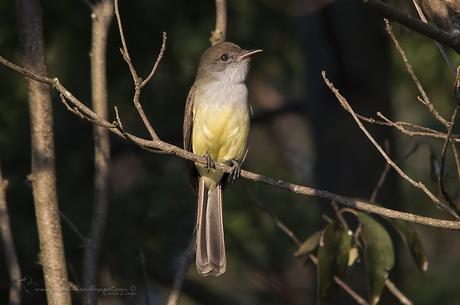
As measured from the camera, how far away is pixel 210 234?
5410 millimetres

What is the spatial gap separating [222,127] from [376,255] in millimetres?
1624

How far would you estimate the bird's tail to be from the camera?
502 cm

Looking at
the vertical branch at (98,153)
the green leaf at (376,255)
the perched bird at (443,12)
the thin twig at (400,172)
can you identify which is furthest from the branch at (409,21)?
the vertical branch at (98,153)

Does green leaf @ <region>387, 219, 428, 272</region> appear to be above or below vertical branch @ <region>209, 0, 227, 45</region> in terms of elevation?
below

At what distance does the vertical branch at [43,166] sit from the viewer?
13.3 ft

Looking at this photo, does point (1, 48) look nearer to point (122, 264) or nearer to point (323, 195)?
point (122, 264)

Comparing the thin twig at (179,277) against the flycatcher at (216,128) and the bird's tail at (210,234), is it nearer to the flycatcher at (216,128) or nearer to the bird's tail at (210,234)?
the bird's tail at (210,234)

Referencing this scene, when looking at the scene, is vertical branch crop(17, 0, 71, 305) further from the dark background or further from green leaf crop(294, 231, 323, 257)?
the dark background

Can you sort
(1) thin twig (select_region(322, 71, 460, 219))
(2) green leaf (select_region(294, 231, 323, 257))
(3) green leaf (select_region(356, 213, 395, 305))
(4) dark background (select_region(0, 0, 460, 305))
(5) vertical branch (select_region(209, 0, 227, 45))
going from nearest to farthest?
(1) thin twig (select_region(322, 71, 460, 219)) → (3) green leaf (select_region(356, 213, 395, 305)) → (2) green leaf (select_region(294, 231, 323, 257)) → (5) vertical branch (select_region(209, 0, 227, 45)) → (4) dark background (select_region(0, 0, 460, 305))

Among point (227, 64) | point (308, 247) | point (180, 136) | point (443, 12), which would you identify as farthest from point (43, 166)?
point (180, 136)

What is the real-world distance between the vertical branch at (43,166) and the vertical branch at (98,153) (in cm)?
17

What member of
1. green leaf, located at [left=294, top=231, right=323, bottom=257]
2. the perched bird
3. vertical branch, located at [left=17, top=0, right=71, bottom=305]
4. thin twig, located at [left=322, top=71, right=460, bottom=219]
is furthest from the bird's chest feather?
the perched bird

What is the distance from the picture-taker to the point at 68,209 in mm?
6500

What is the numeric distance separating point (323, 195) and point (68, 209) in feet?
11.4
